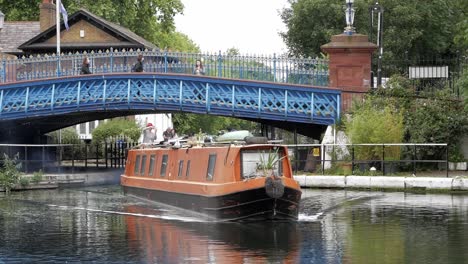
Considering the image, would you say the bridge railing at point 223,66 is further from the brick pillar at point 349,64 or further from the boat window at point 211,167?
the boat window at point 211,167

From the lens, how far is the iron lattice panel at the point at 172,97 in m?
41.1

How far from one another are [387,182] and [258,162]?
963cm

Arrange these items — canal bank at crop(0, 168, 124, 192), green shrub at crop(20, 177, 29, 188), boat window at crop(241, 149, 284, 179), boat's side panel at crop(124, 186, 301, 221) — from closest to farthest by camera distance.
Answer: boat's side panel at crop(124, 186, 301, 221) → boat window at crop(241, 149, 284, 179) → green shrub at crop(20, 177, 29, 188) → canal bank at crop(0, 168, 124, 192)

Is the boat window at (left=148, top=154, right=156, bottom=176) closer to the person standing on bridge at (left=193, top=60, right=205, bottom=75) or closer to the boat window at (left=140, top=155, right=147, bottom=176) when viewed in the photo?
the boat window at (left=140, top=155, right=147, bottom=176)

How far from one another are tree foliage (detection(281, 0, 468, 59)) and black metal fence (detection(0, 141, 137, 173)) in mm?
17224

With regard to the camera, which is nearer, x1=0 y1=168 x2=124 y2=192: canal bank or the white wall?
x1=0 y1=168 x2=124 y2=192: canal bank

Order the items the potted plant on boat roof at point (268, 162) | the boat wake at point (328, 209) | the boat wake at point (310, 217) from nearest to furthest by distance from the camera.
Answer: the potted plant on boat roof at point (268, 162)
the boat wake at point (310, 217)
the boat wake at point (328, 209)

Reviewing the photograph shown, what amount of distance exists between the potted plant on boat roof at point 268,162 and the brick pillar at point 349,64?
15115 millimetres

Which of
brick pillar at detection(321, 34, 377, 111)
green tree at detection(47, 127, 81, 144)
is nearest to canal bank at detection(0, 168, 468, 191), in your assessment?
brick pillar at detection(321, 34, 377, 111)

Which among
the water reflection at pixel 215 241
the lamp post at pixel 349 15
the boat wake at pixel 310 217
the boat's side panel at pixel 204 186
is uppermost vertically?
the lamp post at pixel 349 15

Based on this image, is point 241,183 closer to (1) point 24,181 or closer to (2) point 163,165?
(2) point 163,165

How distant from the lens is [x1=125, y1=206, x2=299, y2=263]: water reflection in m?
20.1

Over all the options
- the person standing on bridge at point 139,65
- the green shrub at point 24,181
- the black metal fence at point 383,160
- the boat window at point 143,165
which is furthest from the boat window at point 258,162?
the person standing on bridge at point 139,65

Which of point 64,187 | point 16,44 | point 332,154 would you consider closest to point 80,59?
point 64,187
